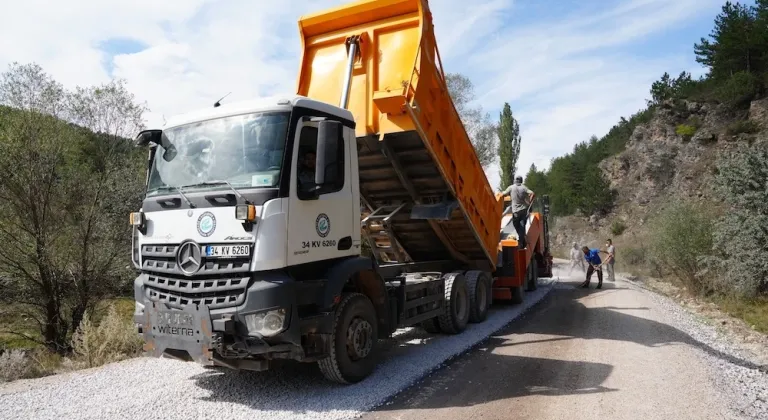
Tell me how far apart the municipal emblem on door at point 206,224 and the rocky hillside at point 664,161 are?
33376 mm

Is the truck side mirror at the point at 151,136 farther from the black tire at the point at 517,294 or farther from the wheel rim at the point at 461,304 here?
the black tire at the point at 517,294

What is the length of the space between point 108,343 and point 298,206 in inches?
157

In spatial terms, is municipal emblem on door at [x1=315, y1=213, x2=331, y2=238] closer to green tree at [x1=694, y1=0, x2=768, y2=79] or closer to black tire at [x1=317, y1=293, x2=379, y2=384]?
black tire at [x1=317, y1=293, x2=379, y2=384]

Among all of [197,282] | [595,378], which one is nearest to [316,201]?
[197,282]

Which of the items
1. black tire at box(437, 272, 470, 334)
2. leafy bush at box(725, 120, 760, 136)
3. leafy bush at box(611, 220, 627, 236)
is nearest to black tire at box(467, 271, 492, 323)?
black tire at box(437, 272, 470, 334)

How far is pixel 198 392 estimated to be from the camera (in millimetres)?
5012

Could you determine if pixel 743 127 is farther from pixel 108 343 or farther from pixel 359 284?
pixel 108 343

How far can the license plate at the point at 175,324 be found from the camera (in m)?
4.50

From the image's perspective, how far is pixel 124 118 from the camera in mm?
14141

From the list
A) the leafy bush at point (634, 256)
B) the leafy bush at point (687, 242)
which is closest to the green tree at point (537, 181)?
the leafy bush at point (634, 256)

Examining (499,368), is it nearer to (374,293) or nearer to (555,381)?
(555,381)

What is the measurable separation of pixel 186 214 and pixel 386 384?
266cm

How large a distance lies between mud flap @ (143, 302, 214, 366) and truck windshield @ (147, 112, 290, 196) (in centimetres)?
116

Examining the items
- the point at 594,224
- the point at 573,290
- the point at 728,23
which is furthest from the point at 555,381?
the point at 728,23
